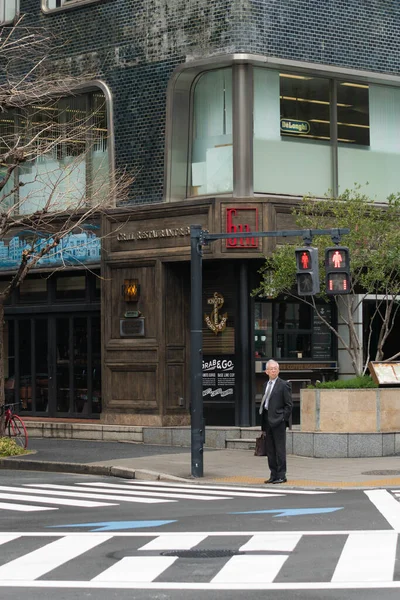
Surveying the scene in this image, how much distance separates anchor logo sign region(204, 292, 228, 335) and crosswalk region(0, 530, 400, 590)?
1263 centimetres

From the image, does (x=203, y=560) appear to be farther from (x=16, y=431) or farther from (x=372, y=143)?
(x=372, y=143)

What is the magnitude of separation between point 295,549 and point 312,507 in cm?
374

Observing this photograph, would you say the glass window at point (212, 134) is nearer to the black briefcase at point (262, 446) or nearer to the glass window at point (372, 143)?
the glass window at point (372, 143)

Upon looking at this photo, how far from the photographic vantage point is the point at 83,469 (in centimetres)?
2106

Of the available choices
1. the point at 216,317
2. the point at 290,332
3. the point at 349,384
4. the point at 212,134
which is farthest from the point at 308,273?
the point at 212,134

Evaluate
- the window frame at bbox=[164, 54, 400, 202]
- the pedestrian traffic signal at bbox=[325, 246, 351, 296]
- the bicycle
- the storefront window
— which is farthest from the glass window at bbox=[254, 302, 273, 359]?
the pedestrian traffic signal at bbox=[325, 246, 351, 296]

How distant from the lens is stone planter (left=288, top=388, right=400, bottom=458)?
22391 millimetres

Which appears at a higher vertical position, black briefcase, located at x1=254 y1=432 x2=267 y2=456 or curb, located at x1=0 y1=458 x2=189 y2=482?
black briefcase, located at x1=254 y1=432 x2=267 y2=456

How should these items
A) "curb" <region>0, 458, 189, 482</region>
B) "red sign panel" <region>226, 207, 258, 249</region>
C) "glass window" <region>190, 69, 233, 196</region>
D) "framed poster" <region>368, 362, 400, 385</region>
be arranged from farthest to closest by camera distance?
1. "glass window" <region>190, 69, 233, 196</region>
2. "red sign panel" <region>226, 207, 258, 249</region>
3. "framed poster" <region>368, 362, 400, 385</region>
4. "curb" <region>0, 458, 189, 482</region>

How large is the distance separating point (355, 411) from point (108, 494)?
6.68 metres

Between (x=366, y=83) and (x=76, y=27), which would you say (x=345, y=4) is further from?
(x=76, y=27)

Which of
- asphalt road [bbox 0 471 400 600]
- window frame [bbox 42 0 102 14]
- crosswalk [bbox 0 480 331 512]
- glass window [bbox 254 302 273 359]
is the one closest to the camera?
asphalt road [bbox 0 471 400 600]

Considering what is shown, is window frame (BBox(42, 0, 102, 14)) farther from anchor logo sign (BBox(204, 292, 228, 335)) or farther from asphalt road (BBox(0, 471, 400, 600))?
asphalt road (BBox(0, 471, 400, 600))

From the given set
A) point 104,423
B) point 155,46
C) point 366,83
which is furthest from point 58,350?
point 366,83
